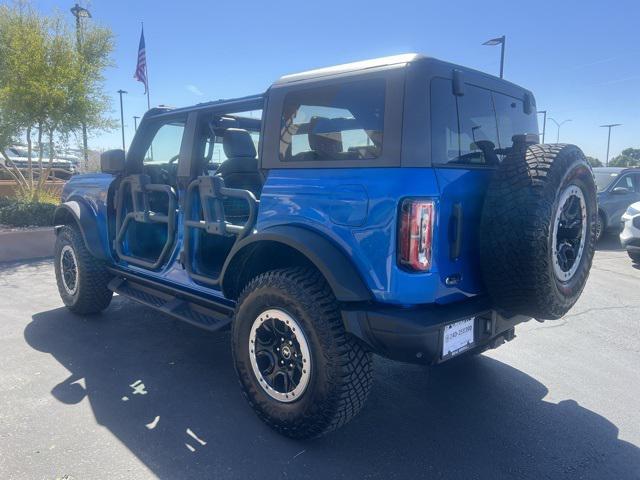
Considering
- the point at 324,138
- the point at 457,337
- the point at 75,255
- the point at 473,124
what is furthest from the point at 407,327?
the point at 75,255

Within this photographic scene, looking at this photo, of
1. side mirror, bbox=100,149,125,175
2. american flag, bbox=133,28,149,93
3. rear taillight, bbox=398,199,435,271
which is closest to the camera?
rear taillight, bbox=398,199,435,271

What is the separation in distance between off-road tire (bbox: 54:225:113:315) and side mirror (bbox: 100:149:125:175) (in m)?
0.88

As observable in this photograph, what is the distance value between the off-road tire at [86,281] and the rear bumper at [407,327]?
3055 mm

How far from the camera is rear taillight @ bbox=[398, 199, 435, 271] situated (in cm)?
216

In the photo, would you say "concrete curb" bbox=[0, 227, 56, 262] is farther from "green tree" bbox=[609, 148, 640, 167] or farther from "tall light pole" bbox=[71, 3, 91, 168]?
"green tree" bbox=[609, 148, 640, 167]

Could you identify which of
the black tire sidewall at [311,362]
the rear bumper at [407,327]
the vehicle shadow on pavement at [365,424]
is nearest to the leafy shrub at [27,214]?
the vehicle shadow on pavement at [365,424]

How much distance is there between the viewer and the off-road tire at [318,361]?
2.37 metres

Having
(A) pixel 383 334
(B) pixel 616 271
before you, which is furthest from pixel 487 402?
(B) pixel 616 271

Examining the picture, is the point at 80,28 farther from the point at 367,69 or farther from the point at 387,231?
the point at 387,231

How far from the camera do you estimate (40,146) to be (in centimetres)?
994

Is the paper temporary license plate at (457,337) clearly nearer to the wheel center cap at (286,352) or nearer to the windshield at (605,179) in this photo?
the wheel center cap at (286,352)

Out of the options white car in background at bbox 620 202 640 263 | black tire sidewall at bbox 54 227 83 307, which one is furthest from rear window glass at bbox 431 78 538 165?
white car in background at bbox 620 202 640 263

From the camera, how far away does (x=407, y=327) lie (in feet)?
7.13

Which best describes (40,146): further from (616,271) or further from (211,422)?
(616,271)
